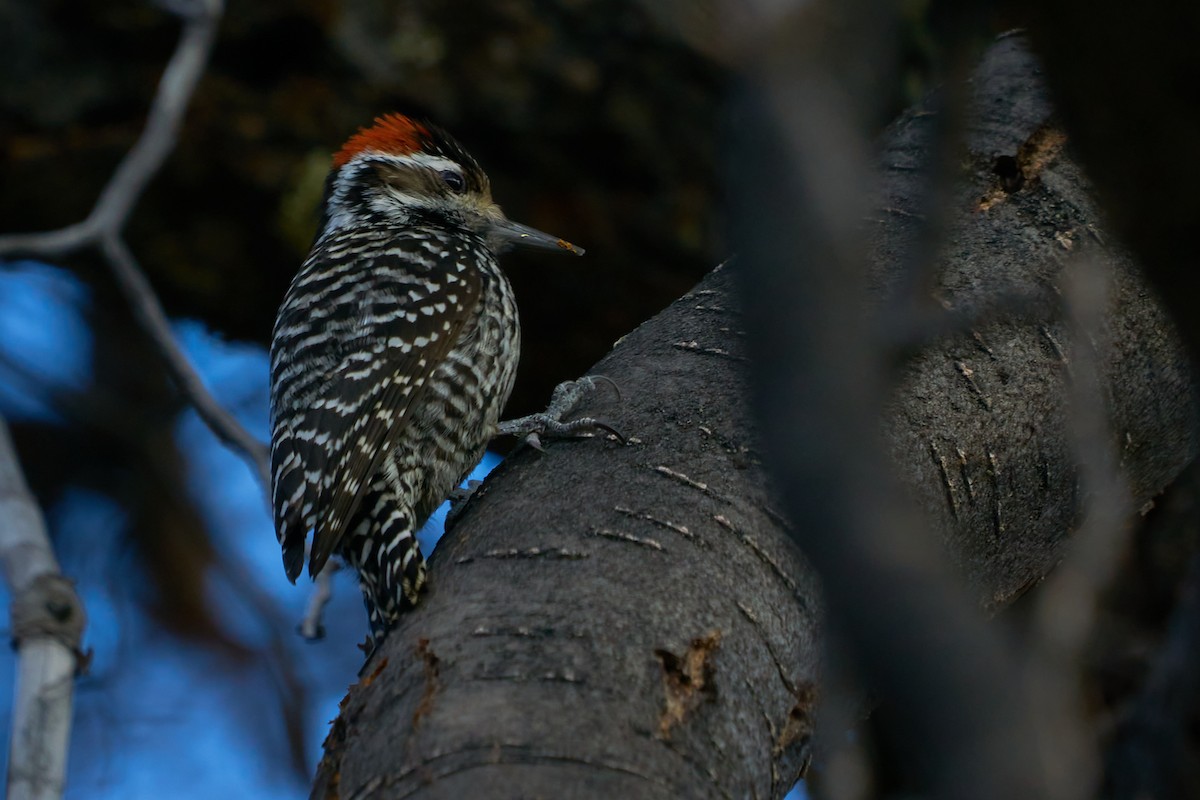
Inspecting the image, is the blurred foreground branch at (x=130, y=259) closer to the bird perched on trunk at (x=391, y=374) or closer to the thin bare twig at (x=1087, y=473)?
the bird perched on trunk at (x=391, y=374)

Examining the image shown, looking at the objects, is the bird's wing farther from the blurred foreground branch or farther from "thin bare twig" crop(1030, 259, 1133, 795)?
"thin bare twig" crop(1030, 259, 1133, 795)

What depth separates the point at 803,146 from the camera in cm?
92

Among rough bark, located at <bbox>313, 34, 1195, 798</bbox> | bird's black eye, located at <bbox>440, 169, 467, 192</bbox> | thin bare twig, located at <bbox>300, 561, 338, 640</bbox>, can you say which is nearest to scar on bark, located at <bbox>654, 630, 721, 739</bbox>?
rough bark, located at <bbox>313, 34, 1195, 798</bbox>

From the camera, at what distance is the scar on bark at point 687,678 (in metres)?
2.00

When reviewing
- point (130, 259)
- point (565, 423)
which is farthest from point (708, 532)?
point (130, 259)

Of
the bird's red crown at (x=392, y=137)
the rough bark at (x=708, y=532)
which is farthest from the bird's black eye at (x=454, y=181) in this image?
the rough bark at (x=708, y=532)

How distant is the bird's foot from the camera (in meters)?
2.70

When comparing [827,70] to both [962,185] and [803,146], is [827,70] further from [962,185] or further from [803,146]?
[962,185]

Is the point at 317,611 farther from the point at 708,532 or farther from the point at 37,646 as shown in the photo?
the point at 708,532

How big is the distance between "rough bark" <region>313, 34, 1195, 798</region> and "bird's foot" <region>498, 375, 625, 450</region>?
0.14 feet

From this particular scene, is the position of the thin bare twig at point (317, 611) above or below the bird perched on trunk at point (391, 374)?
below

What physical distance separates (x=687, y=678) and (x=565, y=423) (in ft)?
2.55

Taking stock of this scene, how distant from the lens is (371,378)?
3.74 meters

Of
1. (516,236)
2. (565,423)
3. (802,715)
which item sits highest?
(516,236)
